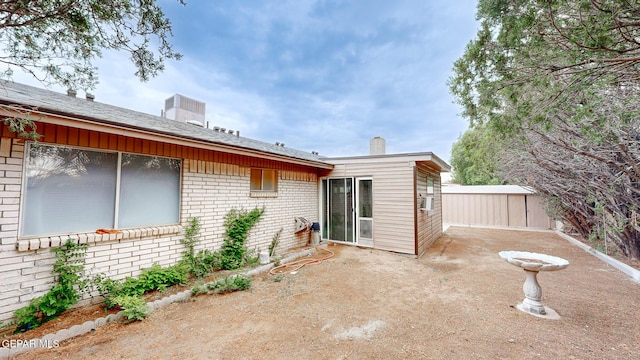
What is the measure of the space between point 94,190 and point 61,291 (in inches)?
56.7

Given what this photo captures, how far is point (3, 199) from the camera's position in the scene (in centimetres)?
289

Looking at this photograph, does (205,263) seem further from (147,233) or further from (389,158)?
(389,158)

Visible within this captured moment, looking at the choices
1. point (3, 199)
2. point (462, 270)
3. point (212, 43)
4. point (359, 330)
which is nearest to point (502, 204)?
point (462, 270)

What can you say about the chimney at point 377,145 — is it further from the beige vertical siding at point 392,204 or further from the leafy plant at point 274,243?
the leafy plant at point 274,243

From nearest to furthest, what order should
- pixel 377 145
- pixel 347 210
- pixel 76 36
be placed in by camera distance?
pixel 76 36
pixel 347 210
pixel 377 145

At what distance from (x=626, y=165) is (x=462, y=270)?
13.3 ft

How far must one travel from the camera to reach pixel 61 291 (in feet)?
10.3

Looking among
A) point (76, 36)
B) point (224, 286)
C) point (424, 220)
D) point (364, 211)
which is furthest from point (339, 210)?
point (76, 36)

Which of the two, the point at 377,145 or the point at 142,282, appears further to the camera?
the point at 377,145

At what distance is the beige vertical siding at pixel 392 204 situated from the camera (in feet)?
22.9

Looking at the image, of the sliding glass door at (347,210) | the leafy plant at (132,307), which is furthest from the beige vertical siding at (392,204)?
the leafy plant at (132,307)

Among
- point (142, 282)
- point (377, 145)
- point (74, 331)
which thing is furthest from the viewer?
point (377, 145)

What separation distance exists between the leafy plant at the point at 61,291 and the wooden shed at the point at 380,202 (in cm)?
634

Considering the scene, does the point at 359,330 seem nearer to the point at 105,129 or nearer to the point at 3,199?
the point at 105,129
